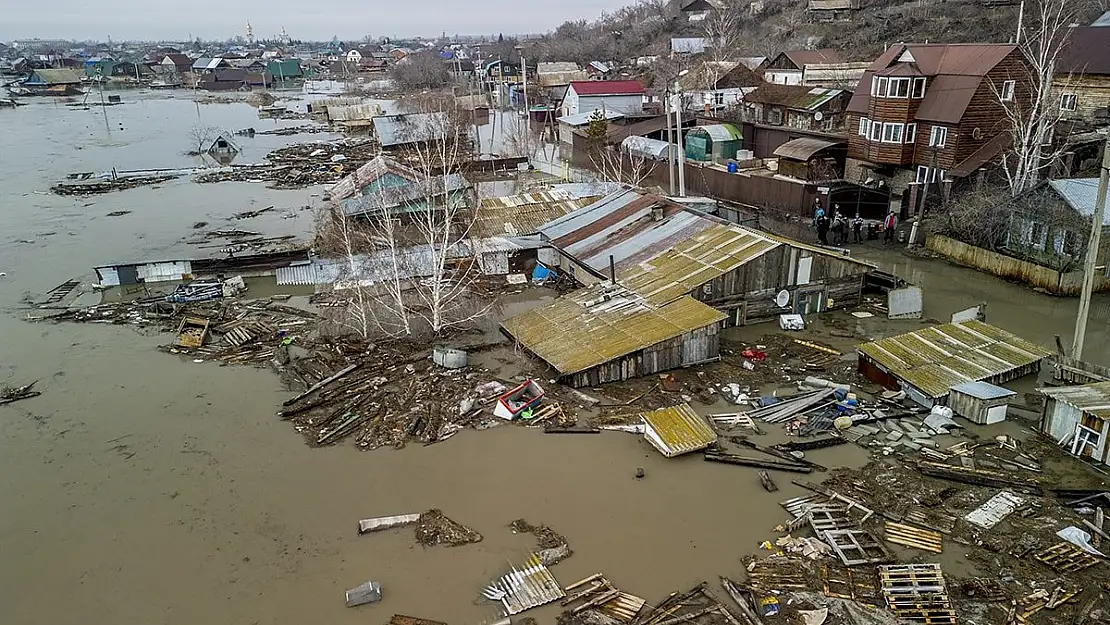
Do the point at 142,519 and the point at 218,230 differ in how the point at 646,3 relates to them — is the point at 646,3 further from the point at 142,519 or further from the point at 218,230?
the point at 142,519

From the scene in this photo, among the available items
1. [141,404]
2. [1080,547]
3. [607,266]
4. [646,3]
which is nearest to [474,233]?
[607,266]

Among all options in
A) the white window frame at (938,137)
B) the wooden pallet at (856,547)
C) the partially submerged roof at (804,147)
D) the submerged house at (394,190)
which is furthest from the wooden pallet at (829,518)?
the partially submerged roof at (804,147)

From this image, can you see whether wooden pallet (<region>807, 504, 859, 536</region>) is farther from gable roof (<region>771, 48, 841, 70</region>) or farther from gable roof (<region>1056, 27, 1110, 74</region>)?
gable roof (<region>771, 48, 841, 70</region>)

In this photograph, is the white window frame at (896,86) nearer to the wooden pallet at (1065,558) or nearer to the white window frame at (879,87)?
the white window frame at (879,87)

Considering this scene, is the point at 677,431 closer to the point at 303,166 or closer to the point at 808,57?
the point at 303,166

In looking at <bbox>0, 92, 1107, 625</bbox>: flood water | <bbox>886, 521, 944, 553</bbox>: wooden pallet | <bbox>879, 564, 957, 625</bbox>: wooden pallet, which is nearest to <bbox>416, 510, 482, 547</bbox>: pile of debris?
<bbox>0, 92, 1107, 625</bbox>: flood water
